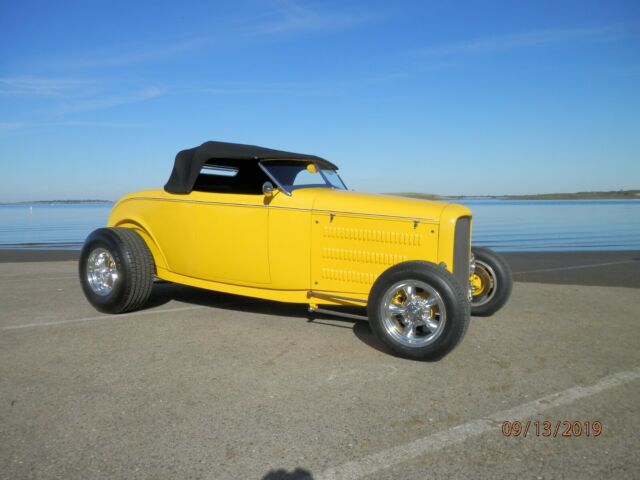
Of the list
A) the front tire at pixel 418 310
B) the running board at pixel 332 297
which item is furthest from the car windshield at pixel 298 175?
the front tire at pixel 418 310

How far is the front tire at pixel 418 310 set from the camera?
4.02m

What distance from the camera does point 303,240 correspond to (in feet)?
16.6

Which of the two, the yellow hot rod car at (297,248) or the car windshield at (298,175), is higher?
the car windshield at (298,175)

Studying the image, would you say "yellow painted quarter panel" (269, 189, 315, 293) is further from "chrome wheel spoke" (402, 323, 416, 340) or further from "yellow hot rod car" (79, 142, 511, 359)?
"chrome wheel spoke" (402, 323, 416, 340)

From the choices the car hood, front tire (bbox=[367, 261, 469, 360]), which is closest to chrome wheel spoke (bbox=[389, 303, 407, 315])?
front tire (bbox=[367, 261, 469, 360])

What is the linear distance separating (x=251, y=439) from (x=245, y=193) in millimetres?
3035

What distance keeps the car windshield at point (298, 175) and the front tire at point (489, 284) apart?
6.10 ft

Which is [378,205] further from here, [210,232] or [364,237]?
[210,232]

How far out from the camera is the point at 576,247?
1526 cm

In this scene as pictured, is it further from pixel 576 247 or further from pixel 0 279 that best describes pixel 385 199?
pixel 576 247

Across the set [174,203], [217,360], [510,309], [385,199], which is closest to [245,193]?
[174,203]

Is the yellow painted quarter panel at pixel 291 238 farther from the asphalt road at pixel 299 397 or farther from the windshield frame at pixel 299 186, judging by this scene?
the asphalt road at pixel 299 397

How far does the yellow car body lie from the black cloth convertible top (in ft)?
0.53

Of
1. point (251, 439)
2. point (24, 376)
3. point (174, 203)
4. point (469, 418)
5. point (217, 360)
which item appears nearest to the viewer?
point (251, 439)
